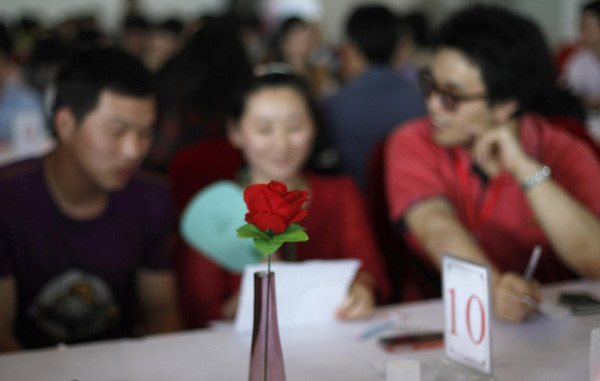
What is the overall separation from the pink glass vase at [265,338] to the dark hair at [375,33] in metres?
2.44

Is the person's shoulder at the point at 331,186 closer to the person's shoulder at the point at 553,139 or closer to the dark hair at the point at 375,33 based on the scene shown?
the person's shoulder at the point at 553,139

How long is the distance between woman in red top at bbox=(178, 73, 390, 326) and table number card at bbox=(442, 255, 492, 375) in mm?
492

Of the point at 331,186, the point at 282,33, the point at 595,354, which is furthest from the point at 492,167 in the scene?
the point at 282,33

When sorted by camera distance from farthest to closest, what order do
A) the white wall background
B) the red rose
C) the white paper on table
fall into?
the white wall background
the white paper on table
the red rose


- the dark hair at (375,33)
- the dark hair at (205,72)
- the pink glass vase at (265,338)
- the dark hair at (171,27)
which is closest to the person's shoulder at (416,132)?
the pink glass vase at (265,338)

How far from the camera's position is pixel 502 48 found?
1.70m

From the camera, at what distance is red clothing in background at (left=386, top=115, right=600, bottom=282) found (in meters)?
1.79

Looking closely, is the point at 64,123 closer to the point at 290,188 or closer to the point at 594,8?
the point at 290,188

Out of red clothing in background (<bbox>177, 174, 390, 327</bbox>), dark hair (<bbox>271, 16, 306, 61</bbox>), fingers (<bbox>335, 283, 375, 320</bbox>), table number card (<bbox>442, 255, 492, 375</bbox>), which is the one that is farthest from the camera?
dark hair (<bbox>271, 16, 306, 61</bbox>)

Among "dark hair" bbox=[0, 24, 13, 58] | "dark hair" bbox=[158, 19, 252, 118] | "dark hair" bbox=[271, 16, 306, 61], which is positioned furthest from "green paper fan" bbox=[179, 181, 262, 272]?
"dark hair" bbox=[271, 16, 306, 61]

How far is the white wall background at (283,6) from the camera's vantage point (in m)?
8.04

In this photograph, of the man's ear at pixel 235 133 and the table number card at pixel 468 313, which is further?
the man's ear at pixel 235 133

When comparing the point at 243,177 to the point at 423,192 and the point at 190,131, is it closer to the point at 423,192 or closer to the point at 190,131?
the point at 423,192

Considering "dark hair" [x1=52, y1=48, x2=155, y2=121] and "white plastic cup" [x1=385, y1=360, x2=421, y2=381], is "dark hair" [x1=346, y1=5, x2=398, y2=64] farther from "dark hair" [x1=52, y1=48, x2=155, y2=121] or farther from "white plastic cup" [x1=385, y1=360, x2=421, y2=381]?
"white plastic cup" [x1=385, y1=360, x2=421, y2=381]
